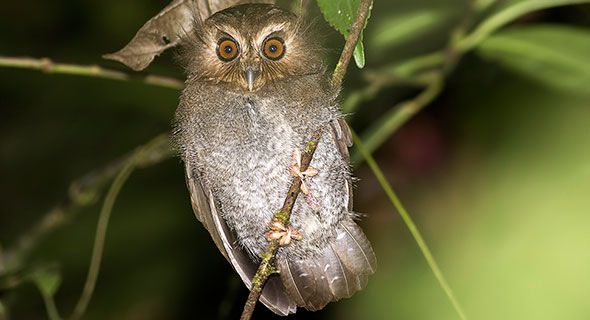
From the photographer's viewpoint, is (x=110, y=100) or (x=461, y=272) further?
(x=110, y=100)

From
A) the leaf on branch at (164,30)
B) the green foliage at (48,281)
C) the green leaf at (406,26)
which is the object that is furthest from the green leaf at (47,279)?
the green leaf at (406,26)

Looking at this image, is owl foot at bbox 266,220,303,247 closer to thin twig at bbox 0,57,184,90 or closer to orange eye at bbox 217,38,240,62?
orange eye at bbox 217,38,240,62

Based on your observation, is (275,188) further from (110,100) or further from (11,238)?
(11,238)

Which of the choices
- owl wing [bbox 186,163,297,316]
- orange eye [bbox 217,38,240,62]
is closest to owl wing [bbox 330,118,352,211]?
orange eye [bbox 217,38,240,62]

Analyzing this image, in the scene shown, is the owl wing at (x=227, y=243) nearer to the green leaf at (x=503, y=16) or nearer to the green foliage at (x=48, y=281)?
the green foliage at (x=48, y=281)

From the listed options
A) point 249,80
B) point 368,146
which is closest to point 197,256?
point 368,146

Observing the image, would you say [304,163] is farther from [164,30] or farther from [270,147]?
[164,30]
